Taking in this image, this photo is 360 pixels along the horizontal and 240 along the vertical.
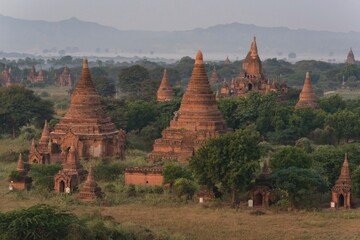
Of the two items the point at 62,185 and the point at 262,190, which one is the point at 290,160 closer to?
the point at 262,190

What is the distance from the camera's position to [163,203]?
124 feet

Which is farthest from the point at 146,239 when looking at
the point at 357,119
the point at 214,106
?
the point at 357,119

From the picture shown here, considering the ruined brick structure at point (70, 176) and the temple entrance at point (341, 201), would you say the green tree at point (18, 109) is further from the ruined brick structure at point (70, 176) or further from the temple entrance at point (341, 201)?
the temple entrance at point (341, 201)

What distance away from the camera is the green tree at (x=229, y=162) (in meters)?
36.5

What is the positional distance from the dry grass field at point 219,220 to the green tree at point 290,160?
3.60m

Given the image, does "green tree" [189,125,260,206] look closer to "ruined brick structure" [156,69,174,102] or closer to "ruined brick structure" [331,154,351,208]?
"ruined brick structure" [331,154,351,208]

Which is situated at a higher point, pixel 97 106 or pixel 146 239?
pixel 97 106

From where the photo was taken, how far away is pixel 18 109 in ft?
203

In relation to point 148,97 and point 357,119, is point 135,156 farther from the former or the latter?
point 148,97

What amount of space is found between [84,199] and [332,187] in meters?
11.8

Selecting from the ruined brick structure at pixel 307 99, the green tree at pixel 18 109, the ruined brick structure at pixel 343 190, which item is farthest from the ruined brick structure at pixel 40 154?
the ruined brick structure at pixel 307 99

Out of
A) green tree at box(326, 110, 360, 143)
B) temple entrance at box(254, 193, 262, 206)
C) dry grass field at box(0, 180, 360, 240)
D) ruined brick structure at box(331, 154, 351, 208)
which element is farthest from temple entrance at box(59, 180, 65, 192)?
green tree at box(326, 110, 360, 143)

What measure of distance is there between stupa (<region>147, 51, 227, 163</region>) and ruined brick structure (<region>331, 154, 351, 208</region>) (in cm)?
1069

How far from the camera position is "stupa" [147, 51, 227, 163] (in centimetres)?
4700
